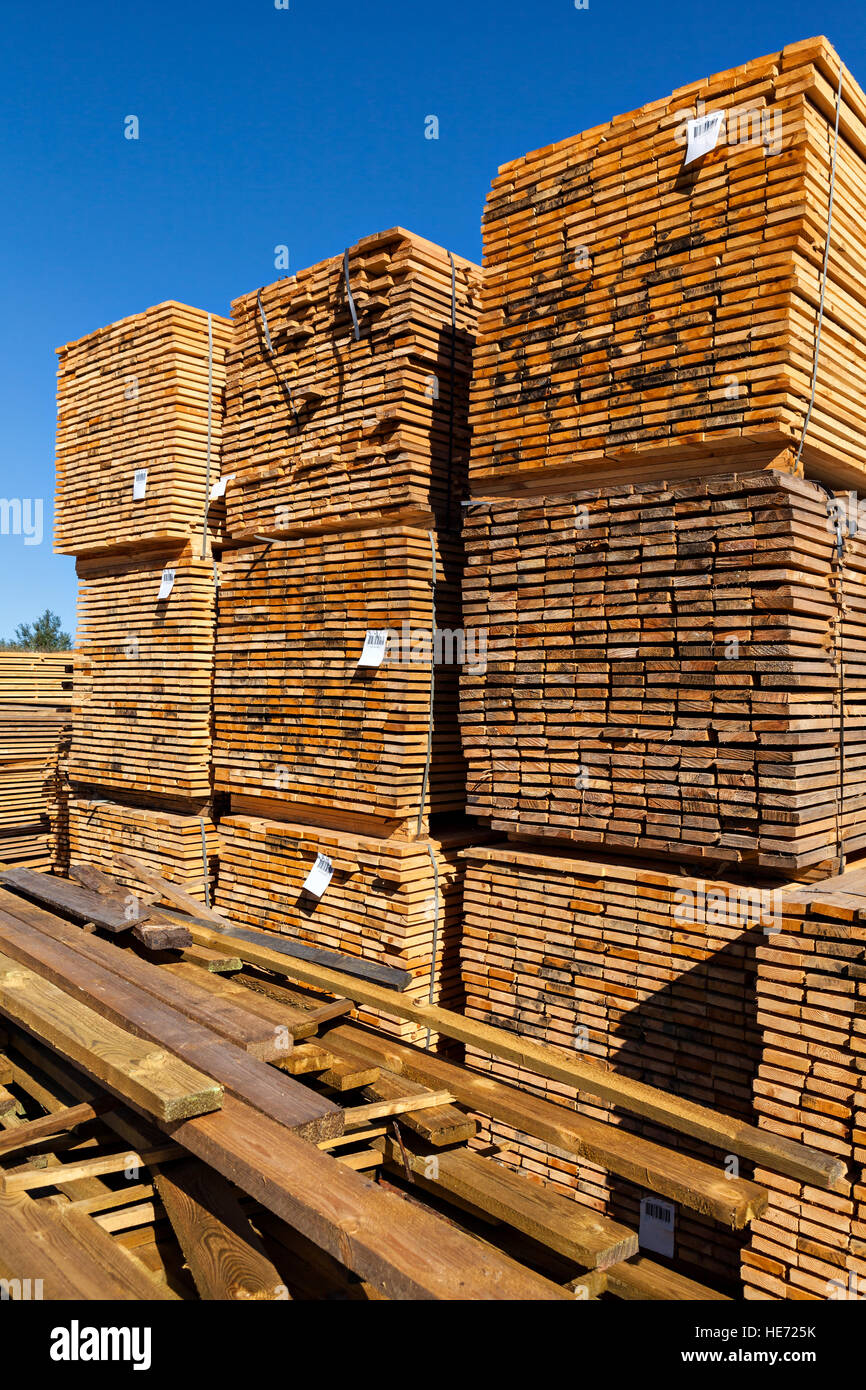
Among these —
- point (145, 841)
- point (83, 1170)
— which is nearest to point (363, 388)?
point (145, 841)

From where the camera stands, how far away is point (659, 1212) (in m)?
5.20

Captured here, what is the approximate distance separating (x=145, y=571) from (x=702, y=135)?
6443 millimetres

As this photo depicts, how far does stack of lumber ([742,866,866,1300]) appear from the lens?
434 centimetres

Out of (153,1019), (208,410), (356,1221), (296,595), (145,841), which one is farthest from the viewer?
(145,841)

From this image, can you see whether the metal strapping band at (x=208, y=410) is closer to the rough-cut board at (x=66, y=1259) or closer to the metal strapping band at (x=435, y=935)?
the metal strapping band at (x=435, y=935)

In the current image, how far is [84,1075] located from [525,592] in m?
4.07

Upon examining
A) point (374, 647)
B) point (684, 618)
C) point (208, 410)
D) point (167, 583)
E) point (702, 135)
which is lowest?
point (374, 647)

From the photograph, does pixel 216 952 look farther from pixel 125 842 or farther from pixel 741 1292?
pixel 741 1292

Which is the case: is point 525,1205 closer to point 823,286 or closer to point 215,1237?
point 215,1237

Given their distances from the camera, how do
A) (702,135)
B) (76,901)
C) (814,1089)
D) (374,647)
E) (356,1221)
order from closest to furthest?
(356,1221), (814,1089), (702,135), (374,647), (76,901)

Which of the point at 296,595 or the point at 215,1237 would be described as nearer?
the point at 215,1237

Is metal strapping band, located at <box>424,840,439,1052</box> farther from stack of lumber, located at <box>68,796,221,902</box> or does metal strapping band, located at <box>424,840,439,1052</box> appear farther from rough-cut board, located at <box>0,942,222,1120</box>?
stack of lumber, located at <box>68,796,221,902</box>

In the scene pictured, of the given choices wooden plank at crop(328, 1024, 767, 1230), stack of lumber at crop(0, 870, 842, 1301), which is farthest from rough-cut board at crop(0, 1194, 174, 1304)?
wooden plank at crop(328, 1024, 767, 1230)
